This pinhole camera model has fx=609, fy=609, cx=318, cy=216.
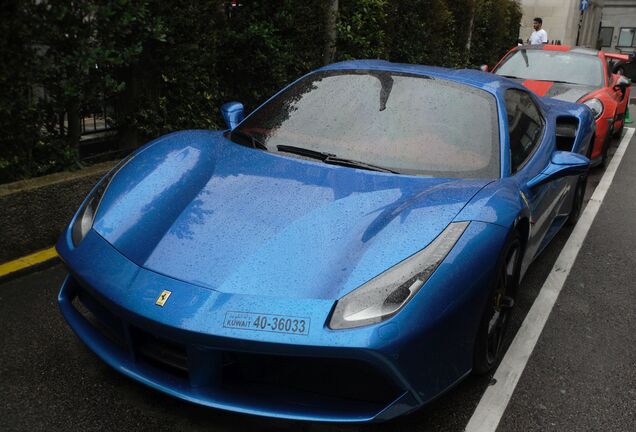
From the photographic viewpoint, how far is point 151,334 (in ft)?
6.91

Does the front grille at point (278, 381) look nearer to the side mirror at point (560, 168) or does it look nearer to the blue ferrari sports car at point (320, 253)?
the blue ferrari sports car at point (320, 253)

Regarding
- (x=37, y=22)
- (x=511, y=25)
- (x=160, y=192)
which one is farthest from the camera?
(x=511, y=25)

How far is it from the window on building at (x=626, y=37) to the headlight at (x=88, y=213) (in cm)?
4637

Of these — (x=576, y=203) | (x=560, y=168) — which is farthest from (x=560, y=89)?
(x=560, y=168)

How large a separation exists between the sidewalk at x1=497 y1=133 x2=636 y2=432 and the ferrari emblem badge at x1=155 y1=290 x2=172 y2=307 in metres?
1.40

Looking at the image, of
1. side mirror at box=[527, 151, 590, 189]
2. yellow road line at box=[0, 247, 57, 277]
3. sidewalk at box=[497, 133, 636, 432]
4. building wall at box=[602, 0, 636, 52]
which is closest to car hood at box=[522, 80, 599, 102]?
sidewalk at box=[497, 133, 636, 432]

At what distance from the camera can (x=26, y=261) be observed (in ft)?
12.3

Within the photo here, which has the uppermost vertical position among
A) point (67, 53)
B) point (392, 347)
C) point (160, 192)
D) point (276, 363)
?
point (67, 53)

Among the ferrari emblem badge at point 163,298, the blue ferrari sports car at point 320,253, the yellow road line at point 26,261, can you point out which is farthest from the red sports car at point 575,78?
the ferrari emblem badge at point 163,298

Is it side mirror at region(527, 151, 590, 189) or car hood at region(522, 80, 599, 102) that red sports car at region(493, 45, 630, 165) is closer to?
car hood at region(522, 80, 599, 102)

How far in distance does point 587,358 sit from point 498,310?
64 centimetres

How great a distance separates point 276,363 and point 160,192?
101 centimetres

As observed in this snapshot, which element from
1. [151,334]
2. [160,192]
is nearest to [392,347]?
[151,334]

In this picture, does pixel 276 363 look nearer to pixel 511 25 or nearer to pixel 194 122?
pixel 194 122
